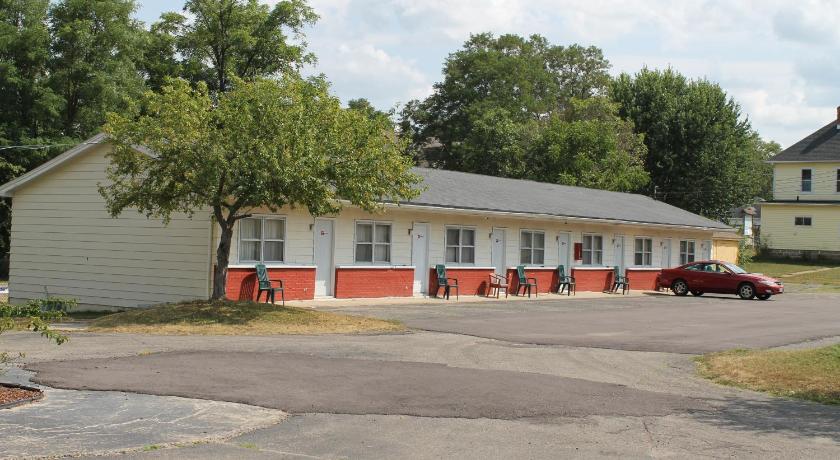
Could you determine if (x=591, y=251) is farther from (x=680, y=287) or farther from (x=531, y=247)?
(x=680, y=287)

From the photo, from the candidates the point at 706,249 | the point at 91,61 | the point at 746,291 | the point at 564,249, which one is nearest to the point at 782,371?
the point at 564,249

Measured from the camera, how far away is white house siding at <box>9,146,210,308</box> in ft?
72.3

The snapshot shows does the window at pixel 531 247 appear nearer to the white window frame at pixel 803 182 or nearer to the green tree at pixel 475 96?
the green tree at pixel 475 96

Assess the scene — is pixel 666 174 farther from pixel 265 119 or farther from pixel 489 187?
pixel 265 119

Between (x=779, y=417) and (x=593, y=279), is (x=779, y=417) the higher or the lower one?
the lower one

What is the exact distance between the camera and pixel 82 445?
7.39m

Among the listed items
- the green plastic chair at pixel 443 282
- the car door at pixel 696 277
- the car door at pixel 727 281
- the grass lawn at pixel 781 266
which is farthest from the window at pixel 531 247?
the grass lawn at pixel 781 266

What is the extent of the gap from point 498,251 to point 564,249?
4205mm

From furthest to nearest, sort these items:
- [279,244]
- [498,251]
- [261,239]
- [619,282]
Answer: [619,282], [498,251], [279,244], [261,239]

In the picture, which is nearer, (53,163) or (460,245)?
(53,163)

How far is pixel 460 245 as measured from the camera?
28.5 metres

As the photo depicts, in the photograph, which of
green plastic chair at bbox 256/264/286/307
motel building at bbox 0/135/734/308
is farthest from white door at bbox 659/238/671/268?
green plastic chair at bbox 256/264/286/307

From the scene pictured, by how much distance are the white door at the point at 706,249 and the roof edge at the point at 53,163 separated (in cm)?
2853

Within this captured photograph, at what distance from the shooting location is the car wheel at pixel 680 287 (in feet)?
116
